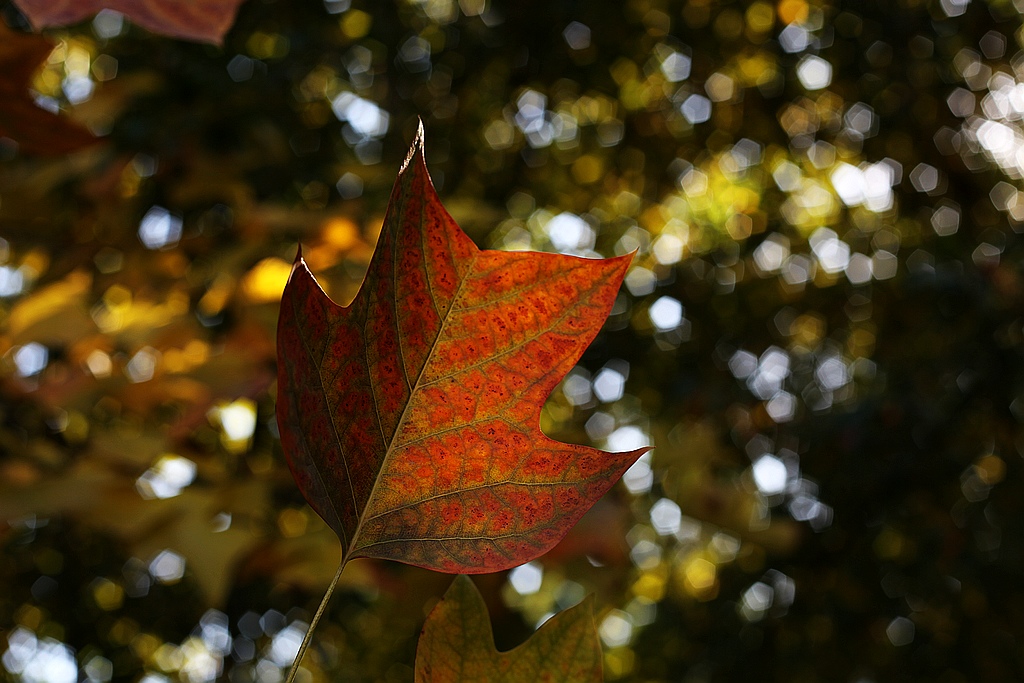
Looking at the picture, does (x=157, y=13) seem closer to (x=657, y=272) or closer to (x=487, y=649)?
(x=487, y=649)

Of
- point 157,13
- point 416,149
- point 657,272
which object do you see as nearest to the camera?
point 416,149

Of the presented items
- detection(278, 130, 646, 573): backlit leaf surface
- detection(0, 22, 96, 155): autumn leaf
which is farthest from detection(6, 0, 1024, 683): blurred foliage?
detection(278, 130, 646, 573): backlit leaf surface

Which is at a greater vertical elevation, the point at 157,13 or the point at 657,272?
the point at 157,13

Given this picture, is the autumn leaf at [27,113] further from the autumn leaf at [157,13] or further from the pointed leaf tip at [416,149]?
the pointed leaf tip at [416,149]

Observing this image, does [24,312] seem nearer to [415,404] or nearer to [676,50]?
[415,404]

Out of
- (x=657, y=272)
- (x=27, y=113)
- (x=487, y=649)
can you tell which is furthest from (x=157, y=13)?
(x=657, y=272)

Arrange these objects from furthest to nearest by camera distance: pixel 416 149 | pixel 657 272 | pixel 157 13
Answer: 1. pixel 657 272
2. pixel 157 13
3. pixel 416 149
